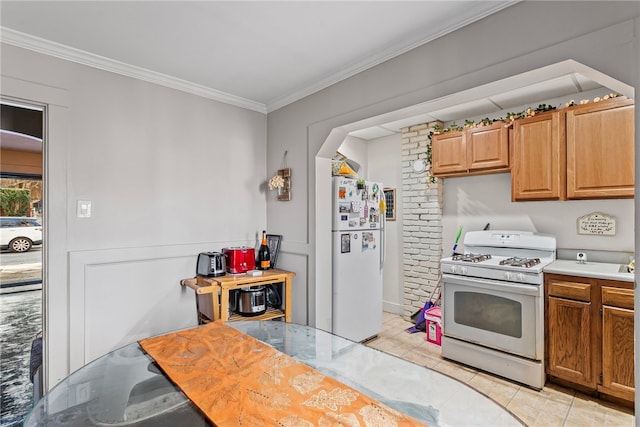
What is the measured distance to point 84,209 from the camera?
2307mm

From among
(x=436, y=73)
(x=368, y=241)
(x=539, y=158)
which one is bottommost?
(x=368, y=241)

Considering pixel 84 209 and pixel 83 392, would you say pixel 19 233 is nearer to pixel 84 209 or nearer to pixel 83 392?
pixel 84 209

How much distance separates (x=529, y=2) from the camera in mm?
1634

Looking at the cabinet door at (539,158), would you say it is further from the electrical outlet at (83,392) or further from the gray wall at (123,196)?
the electrical outlet at (83,392)

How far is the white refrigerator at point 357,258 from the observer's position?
305 centimetres

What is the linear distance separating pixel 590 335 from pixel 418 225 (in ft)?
6.49

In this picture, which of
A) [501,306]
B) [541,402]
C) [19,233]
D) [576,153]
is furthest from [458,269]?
[19,233]

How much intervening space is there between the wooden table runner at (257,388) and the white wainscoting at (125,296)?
1.23 metres

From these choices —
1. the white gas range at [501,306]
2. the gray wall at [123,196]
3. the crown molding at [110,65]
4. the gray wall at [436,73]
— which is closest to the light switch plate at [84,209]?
the gray wall at [123,196]

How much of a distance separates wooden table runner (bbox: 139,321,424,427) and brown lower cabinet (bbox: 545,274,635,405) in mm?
2211

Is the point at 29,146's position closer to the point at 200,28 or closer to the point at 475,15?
the point at 200,28

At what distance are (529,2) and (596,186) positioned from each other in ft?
5.52

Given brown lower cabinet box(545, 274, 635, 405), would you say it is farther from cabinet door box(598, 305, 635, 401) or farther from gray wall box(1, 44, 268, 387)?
gray wall box(1, 44, 268, 387)

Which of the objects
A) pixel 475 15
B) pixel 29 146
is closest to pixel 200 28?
pixel 475 15
